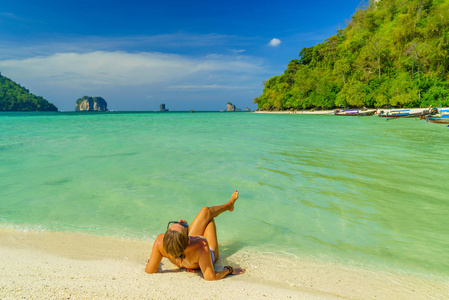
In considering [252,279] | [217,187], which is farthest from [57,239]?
[217,187]

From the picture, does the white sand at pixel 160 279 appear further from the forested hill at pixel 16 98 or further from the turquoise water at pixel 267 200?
the forested hill at pixel 16 98

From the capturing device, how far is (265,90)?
108 meters

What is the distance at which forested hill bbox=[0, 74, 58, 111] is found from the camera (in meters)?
131

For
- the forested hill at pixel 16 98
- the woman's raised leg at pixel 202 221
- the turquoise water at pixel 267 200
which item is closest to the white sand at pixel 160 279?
the turquoise water at pixel 267 200

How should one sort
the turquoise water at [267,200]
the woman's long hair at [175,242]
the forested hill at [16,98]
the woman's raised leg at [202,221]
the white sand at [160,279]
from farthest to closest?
the forested hill at [16,98] → the turquoise water at [267,200] → the woman's raised leg at [202,221] → the woman's long hair at [175,242] → the white sand at [160,279]

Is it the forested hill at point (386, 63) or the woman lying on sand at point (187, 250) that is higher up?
the forested hill at point (386, 63)

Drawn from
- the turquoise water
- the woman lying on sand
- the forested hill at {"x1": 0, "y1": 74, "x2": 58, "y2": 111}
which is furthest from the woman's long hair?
the forested hill at {"x1": 0, "y1": 74, "x2": 58, "y2": 111}

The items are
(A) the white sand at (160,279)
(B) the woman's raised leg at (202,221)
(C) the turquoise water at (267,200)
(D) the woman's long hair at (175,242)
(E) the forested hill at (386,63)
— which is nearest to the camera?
(A) the white sand at (160,279)

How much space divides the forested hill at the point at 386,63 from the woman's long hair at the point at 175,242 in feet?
194

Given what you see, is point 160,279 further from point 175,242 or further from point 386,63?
point 386,63

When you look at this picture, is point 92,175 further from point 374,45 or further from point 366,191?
point 374,45

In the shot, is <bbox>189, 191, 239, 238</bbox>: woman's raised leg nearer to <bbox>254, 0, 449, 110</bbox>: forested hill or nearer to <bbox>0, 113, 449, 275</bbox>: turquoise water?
<bbox>0, 113, 449, 275</bbox>: turquoise water

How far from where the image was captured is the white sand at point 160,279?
2291mm

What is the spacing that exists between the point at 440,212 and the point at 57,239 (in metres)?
6.76
